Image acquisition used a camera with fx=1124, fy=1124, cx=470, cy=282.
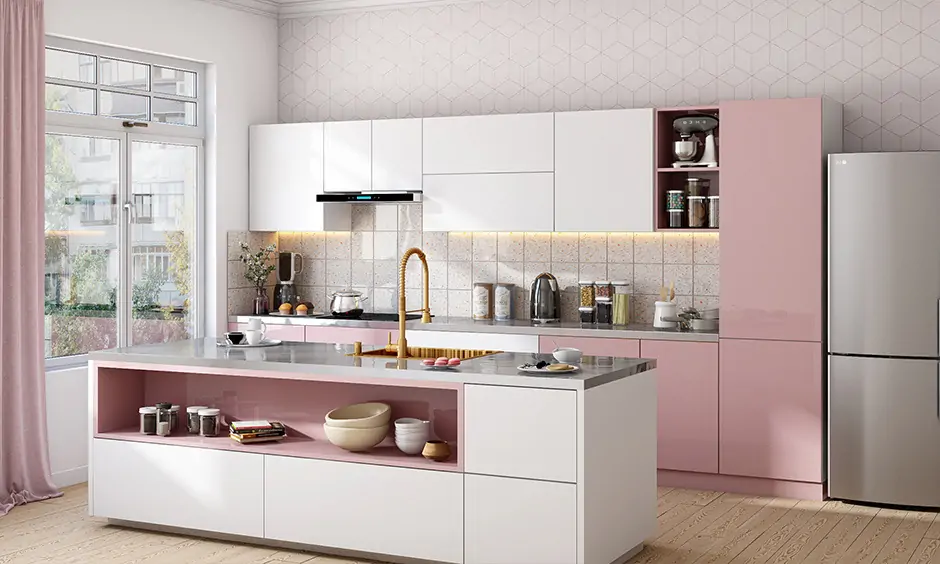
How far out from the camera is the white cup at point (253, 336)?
5422mm

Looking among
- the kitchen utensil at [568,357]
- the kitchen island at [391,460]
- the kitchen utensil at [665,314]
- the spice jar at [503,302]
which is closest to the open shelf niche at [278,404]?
the kitchen island at [391,460]

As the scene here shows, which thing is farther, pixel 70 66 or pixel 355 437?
pixel 70 66

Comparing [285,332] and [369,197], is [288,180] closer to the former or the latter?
[369,197]

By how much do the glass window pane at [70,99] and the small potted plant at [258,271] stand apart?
1.52 m

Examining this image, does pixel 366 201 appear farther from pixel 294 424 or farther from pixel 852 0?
pixel 852 0

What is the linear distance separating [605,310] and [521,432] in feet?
8.24

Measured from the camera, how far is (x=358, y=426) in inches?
188

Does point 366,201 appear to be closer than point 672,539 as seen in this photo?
No

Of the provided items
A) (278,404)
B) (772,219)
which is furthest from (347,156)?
(772,219)

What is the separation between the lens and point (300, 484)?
16.1ft

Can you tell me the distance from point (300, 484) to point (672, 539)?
5.70 feet

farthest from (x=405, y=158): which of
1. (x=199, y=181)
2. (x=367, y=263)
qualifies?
(x=199, y=181)

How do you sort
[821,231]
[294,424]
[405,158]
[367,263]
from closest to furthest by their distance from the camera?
[294,424] → [821,231] → [405,158] → [367,263]

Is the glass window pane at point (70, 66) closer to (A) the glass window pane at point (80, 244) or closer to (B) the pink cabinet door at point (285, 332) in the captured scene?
(A) the glass window pane at point (80, 244)
